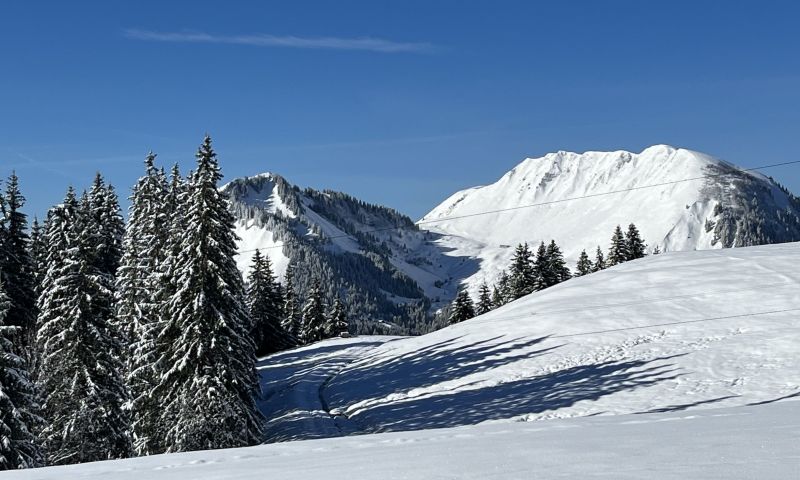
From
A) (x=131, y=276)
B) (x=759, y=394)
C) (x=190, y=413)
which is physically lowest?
(x=759, y=394)

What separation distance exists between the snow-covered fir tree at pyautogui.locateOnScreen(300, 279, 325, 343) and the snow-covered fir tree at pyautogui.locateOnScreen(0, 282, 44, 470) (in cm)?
5792

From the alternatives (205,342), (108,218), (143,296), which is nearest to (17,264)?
(108,218)

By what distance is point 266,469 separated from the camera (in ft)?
30.7

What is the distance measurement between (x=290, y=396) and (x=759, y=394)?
90.8 ft

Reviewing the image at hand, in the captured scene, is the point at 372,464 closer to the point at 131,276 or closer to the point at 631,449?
the point at 631,449

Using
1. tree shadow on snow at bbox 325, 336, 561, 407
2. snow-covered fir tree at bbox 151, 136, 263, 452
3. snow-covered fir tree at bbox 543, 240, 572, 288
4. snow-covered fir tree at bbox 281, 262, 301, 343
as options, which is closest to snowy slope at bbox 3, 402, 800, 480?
snow-covered fir tree at bbox 151, 136, 263, 452

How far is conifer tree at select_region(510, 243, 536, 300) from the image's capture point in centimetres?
7844

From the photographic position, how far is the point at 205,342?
28562 millimetres

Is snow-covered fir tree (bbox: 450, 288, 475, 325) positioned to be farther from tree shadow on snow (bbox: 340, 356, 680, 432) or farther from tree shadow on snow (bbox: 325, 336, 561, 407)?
tree shadow on snow (bbox: 340, 356, 680, 432)

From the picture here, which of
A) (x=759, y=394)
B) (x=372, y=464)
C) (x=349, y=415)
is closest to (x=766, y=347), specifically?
(x=759, y=394)

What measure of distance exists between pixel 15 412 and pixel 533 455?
21542 mm

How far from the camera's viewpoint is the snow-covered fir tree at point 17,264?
44.9 meters

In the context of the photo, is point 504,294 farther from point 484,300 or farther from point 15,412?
point 15,412

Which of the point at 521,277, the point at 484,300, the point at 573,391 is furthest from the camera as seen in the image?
the point at 484,300
